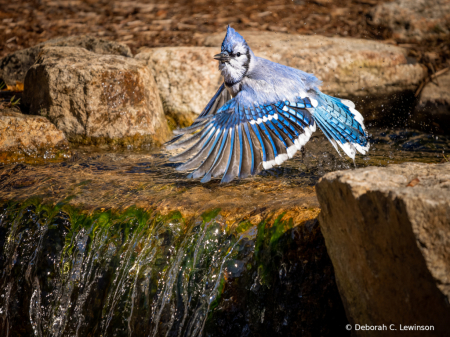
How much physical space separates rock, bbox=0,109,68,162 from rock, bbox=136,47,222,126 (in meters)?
1.40

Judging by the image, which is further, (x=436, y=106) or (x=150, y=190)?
(x=436, y=106)

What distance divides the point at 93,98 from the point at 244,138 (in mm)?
1805

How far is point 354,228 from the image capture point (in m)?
1.46

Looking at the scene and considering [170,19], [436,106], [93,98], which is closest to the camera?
[93,98]

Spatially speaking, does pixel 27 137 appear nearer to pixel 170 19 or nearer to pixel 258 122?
pixel 258 122

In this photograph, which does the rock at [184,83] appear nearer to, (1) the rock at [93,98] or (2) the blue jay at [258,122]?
(1) the rock at [93,98]

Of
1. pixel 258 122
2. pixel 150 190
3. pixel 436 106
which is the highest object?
pixel 258 122

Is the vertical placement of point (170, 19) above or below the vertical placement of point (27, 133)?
above

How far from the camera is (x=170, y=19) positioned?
623cm

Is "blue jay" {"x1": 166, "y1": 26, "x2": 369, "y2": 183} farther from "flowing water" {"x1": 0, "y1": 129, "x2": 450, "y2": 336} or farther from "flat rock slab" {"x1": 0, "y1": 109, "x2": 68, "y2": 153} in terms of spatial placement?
"flat rock slab" {"x1": 0, "y1": 109, "x2": 68, "y2": 153}

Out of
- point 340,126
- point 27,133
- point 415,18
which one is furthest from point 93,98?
point 415,18

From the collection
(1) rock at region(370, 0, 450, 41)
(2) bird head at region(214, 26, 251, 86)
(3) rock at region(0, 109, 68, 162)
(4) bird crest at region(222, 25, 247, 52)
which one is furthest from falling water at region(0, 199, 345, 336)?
(1) rock at region(370, 0, 450, 41)

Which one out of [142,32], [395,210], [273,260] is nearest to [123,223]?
[273,260]

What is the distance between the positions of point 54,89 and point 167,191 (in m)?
1.88
